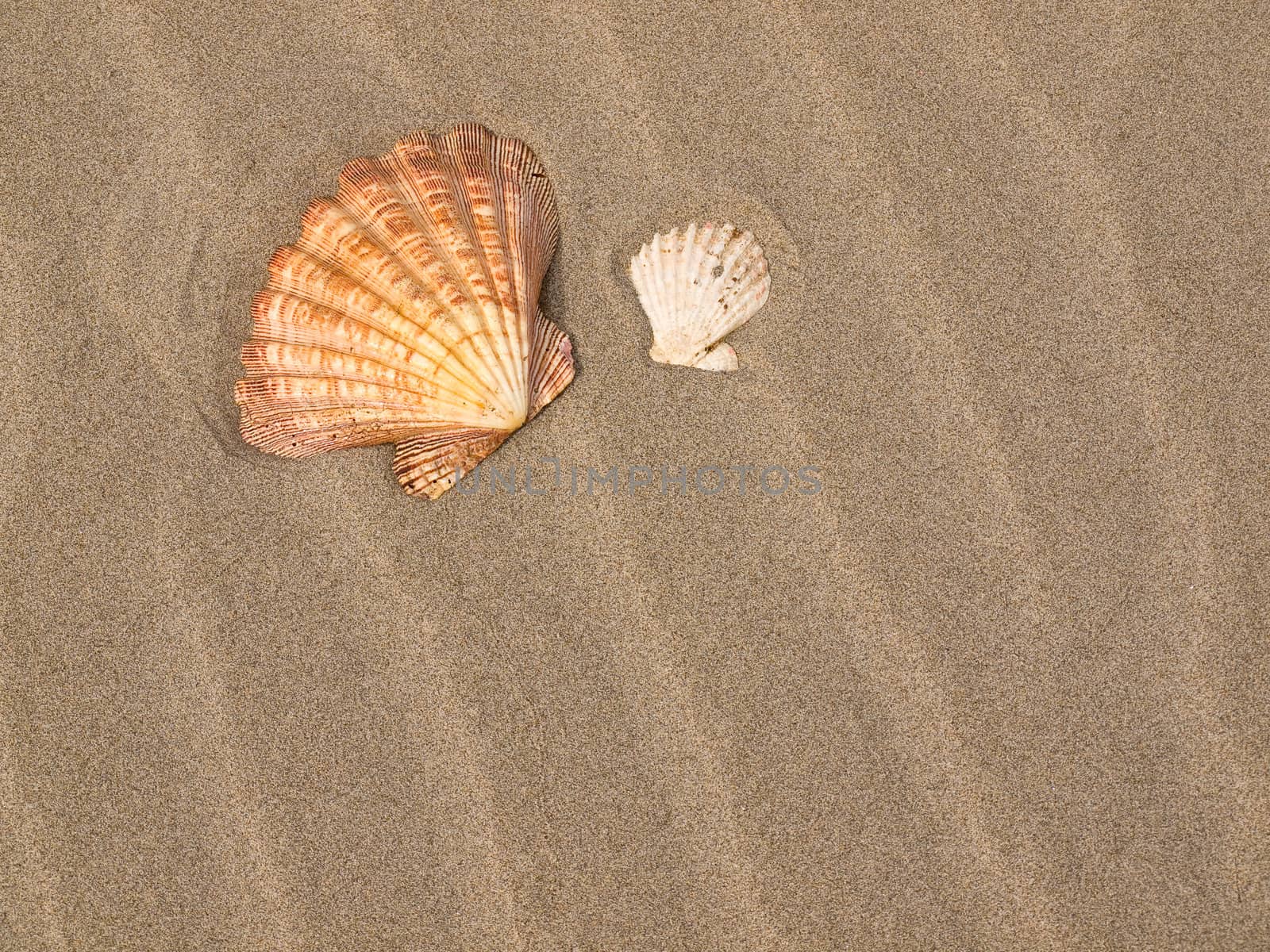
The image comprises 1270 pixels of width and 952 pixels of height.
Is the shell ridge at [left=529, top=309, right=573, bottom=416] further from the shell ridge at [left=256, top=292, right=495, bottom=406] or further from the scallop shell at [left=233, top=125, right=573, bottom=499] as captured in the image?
the shell ridge at [left=256, top=292, right=495, bottom=406]

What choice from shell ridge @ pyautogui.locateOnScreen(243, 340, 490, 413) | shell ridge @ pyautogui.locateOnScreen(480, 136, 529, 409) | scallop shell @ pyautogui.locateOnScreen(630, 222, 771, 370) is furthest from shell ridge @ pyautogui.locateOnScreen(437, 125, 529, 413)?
scallop shell @ pyautogui.locateOnScreen(630, 222, 771, 370)

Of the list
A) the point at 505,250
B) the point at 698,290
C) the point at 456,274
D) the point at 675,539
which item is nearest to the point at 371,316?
the point at 456,274

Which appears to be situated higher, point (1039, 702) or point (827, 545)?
point (827, 545)

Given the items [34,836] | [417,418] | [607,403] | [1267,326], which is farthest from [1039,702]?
[34,836]

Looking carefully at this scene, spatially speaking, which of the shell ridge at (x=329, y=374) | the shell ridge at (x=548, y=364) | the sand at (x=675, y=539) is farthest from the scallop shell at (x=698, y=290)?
the shell ridge at (x=329, y=374)

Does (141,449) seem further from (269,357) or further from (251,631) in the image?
(251,631)

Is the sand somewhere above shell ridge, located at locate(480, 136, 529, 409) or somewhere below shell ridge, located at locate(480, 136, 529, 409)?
below

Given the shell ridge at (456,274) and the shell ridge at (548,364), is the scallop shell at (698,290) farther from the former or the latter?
the shell ridge at (456,274)
